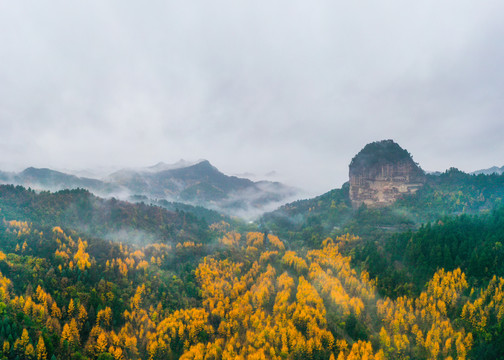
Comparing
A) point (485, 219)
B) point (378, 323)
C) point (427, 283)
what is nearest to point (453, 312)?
point (427, 283)

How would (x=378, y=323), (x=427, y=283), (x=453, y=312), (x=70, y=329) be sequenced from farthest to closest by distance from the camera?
(x=427, y=283) → (x=378, y=323) → (x=453, y=312) → (x=70, y=329)

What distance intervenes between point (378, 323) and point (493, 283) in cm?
4528

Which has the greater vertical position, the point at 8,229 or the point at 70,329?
the point at 8,229

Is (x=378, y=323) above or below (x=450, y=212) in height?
below

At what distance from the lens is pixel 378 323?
353 ft

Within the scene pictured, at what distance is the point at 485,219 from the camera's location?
14075cm

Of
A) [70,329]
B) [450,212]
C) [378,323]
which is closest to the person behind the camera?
[70,329]

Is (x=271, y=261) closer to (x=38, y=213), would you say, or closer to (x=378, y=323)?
(x=378, y=323)

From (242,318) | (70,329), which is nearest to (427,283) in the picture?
(242,318)

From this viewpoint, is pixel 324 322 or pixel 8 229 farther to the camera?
pixel 8 229

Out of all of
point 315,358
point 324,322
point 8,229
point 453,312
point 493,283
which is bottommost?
point 315,358

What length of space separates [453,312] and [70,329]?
14510 centimetres

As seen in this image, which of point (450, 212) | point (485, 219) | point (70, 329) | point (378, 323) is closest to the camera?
point (70, 329)

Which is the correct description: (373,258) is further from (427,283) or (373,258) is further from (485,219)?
(485,219)
